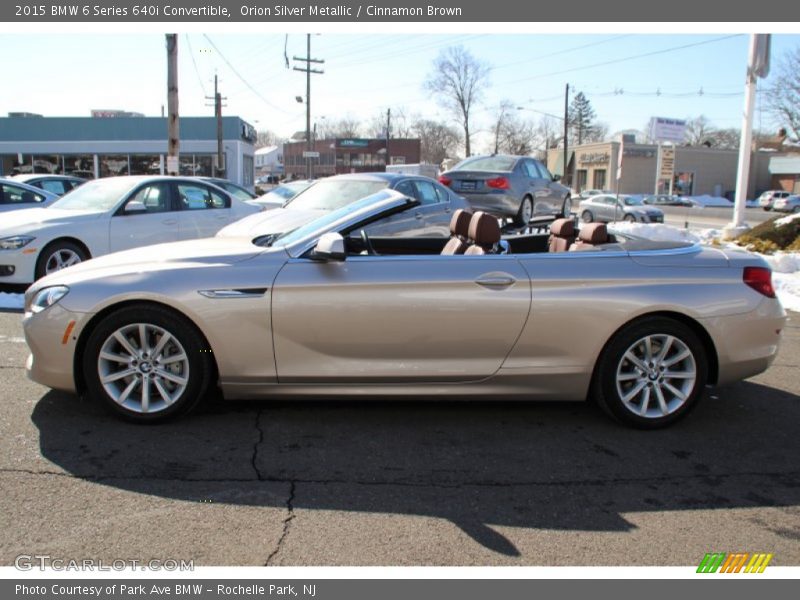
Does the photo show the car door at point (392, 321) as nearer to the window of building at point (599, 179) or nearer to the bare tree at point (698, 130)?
the window of building at point (599, 179)

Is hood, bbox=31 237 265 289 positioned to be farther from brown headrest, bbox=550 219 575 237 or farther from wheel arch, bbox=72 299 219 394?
brown headrest, bbox=550 219 575 237

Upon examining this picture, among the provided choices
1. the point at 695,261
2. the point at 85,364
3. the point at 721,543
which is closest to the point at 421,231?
the point at 695,261

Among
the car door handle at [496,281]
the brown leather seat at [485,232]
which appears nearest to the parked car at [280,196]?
the brown leather seat at [485,232]

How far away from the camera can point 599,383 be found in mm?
4203

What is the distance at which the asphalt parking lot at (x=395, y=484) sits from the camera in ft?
9.39

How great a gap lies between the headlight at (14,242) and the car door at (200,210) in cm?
203

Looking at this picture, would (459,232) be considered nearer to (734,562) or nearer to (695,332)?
(695,332)

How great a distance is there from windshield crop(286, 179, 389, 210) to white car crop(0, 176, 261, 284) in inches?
51.5

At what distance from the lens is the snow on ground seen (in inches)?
305

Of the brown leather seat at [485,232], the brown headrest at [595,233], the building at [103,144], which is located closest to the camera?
the brown leather seat at [485,232]

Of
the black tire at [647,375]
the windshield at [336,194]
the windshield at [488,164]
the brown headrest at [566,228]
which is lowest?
the black tire at [647,375]

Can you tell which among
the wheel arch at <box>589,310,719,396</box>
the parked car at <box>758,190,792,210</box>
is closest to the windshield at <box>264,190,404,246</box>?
the wheel arch at <box>589,310,719,396</box>
